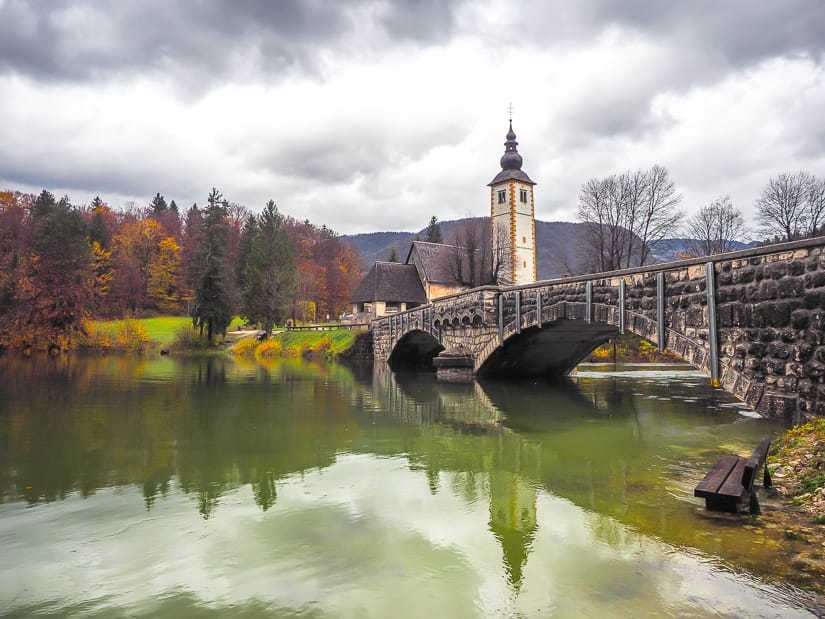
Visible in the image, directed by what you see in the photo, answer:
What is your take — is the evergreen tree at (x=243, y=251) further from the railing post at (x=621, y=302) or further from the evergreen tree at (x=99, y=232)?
the railing post at (x=621, y=302)

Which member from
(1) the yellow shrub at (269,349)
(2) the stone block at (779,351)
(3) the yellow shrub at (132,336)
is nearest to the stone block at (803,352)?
(2) the stone block at (779,351)

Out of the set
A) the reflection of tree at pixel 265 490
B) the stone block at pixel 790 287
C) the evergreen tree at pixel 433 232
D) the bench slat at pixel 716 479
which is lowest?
the reflection of tree at pixel 265 490

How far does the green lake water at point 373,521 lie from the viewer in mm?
4312

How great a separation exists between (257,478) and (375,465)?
1.81 meters

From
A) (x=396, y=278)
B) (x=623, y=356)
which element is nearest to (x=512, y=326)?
(x=623, y=356)

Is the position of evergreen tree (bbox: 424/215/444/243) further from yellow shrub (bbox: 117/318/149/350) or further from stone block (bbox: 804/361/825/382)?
stone block (bbox: 804/361/825/382)

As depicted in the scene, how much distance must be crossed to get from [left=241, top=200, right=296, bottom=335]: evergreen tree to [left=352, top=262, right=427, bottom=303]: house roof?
24.9ft

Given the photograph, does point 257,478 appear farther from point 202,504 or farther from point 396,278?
point 396,278

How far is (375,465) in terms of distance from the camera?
342 inches

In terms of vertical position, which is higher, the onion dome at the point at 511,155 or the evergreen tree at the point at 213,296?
the onion dome at the point at 511,155

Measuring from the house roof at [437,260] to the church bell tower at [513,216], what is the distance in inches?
175

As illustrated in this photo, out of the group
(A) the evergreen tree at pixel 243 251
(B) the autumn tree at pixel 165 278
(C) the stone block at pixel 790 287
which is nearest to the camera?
(C) the stone block at pixel 790 287

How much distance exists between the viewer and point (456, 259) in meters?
54.8

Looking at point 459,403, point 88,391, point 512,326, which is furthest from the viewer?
point 512,326
